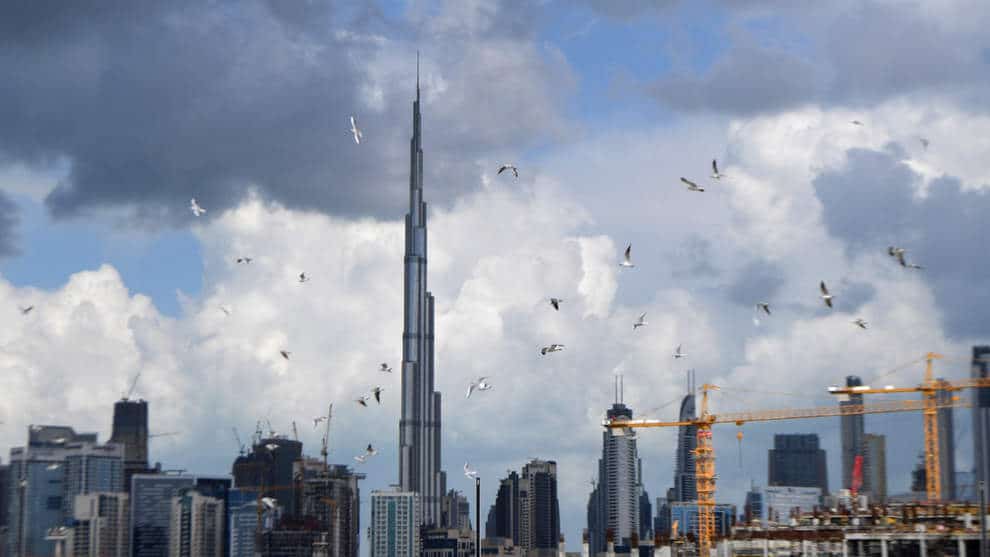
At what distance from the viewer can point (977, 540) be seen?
19412 cm

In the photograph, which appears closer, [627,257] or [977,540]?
[627,257]

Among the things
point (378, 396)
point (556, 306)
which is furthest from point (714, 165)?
point (378, 396)

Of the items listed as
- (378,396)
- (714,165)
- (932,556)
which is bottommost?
(932,556)

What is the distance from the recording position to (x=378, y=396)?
16850cm

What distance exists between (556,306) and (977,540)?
236 ft

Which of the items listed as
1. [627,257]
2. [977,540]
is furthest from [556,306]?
[977,540]

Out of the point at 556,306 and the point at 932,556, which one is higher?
the point at 556,306

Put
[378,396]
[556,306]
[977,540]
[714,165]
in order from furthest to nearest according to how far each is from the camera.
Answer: [977,540] → [378,396] → [556,306] → [714,165]

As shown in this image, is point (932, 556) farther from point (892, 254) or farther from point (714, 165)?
point (714, 165)

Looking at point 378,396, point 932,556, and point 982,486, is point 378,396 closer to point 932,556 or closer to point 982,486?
point 982,486

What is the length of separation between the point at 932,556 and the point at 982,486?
6670cm

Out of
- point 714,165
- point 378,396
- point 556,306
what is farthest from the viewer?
point 378,396

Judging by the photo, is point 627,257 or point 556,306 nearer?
point 627,257

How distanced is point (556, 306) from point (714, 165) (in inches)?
1216
